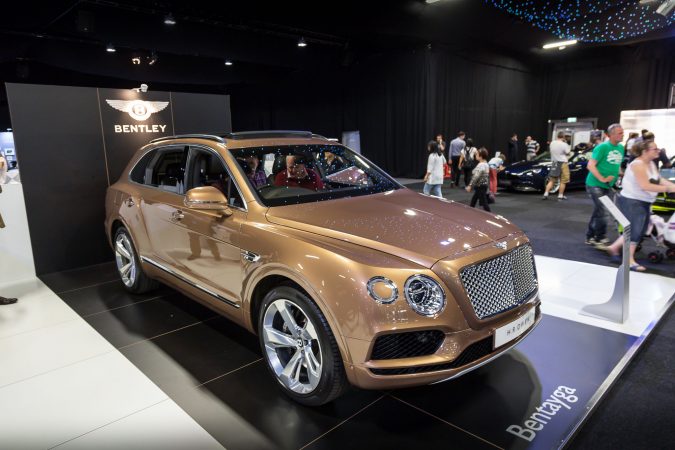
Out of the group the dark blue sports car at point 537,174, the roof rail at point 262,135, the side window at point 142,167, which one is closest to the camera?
the roof rail at point 262,135

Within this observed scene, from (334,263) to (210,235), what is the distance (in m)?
1.20

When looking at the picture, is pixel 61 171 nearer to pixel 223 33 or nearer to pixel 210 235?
pixel 210 235

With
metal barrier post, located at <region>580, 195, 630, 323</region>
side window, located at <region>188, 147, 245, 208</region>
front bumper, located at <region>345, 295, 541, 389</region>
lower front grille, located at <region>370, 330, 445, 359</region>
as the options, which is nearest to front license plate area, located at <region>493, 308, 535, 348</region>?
front bumper, located at <region>345, 295, 541, 389</region>

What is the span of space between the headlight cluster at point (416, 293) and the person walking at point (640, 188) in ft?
12.1

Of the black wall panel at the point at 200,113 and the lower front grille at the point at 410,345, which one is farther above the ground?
the black wall panel at the point at 200,113

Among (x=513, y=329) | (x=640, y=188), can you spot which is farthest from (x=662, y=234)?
(x=513, y=329)

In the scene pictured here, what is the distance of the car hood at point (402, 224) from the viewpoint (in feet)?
7.27

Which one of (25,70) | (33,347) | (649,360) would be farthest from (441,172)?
(25,70)

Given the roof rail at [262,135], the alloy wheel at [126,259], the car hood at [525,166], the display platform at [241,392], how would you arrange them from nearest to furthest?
the display platform at [241,392] < the roof rail at [262,135] < the alloy wheel at [126,259] < the car hood at [525,166]

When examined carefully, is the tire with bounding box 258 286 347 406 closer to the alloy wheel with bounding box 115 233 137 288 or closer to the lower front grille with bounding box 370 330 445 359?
the lower front grille with bounding box 370 330 445 359

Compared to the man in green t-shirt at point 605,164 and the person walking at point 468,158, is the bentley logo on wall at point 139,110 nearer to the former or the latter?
the man in green t-shirt at point 605,164

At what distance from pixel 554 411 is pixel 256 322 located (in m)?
1.78

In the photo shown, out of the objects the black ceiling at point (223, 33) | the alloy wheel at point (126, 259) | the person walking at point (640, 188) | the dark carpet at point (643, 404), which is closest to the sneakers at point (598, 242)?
the dark carpet at point (643, 404)

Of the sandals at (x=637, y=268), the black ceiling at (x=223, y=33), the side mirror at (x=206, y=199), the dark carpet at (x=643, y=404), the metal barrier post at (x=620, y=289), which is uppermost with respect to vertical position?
the black ceiling at (x=223, y=33)
